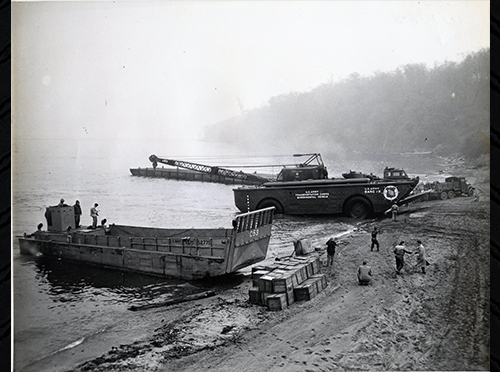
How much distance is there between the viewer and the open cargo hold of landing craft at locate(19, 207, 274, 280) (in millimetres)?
8094

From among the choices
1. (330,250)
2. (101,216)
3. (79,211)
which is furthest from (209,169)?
(330,250)

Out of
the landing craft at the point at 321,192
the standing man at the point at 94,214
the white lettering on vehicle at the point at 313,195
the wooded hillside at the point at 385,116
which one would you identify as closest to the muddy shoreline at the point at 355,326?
the wooded hillside at the point at 385,116

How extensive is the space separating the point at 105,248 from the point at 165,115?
303cm

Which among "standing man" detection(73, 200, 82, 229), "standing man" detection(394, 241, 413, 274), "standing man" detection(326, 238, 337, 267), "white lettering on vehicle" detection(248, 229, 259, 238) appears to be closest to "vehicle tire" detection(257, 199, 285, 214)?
"white lettering on vehicle" detection(248, 229, 259, 238)

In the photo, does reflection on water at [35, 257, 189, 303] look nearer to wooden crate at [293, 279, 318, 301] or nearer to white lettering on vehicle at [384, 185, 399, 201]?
wooden crate at [293, 279, 318, 301]

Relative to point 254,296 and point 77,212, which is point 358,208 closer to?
point 254,296

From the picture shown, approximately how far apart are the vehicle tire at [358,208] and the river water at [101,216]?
205 millimetres

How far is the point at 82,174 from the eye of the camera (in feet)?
23.2

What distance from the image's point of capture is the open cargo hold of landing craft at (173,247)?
809 centimetres

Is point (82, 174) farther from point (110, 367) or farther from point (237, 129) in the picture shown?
point (110, 367)

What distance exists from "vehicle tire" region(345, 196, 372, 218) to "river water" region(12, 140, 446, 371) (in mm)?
205

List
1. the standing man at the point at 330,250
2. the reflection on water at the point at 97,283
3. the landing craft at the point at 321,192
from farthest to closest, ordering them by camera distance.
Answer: the landing craft at the point at 321,192, the standing man at the point at 330,250, the reflection on water at the point at 97,283

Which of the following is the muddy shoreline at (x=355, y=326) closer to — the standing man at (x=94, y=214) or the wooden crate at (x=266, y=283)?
the wooden crate at (x=266, y=283)

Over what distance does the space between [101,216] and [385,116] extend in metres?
4.84
